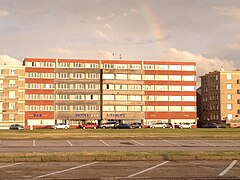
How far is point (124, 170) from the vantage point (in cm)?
1565

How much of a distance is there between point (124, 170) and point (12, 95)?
99.0 meters

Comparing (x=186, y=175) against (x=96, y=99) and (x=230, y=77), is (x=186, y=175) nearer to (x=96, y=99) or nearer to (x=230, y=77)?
(x=96, y=99)

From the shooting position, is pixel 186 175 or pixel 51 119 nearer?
pixel 186 175

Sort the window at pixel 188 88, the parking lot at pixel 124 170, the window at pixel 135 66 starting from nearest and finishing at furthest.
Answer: the parking lot at pixel 124 170
the window at pixel 135 66
the window at pixel 188 88

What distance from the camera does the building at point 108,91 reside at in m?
114

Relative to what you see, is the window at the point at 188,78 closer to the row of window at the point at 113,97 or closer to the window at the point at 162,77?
the row of window at the point at 113,97

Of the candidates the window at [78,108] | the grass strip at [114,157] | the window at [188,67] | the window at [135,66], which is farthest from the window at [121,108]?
the grass strip at [114,157]

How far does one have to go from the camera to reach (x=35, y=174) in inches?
569

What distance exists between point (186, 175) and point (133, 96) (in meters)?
106

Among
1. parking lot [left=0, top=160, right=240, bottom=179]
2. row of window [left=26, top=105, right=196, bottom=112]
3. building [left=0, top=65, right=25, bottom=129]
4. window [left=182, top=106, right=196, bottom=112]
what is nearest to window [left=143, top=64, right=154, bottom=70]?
row of window [left=26, top=105, right=196, bottom=112]

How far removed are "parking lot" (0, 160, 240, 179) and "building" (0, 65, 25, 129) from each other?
9452 cm

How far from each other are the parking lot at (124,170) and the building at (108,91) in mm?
97085

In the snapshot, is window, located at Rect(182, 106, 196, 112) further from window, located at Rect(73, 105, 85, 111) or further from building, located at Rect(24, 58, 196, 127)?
window, located at Rect(73, 105, 85, 111)

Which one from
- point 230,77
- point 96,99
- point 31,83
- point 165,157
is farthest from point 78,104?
point 165,157
